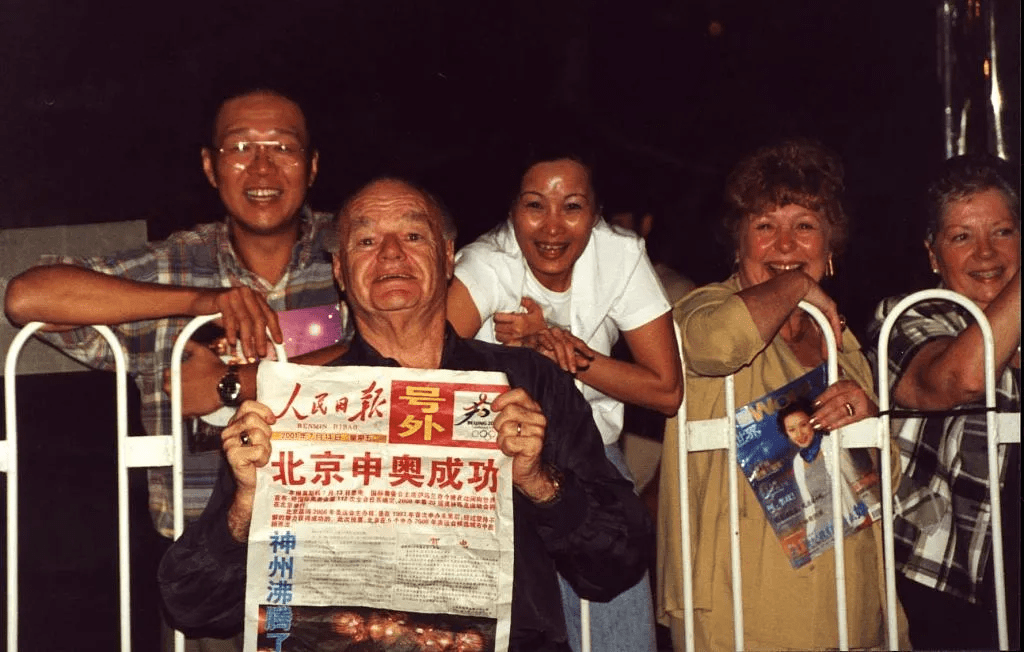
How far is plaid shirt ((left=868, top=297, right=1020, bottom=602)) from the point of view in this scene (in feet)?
11.3

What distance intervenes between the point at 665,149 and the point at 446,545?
5366mm

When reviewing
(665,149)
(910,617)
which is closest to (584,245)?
(910,617)

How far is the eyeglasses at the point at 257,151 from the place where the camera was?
3.70m

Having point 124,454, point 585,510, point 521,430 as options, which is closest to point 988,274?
point 585,510

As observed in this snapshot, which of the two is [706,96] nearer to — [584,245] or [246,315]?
[584,245]

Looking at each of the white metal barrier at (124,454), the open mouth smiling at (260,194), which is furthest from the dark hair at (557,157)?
the white metal barrier at (124,454)

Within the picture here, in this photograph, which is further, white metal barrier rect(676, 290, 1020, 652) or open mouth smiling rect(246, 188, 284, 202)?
open mouth smiling rect(246, 188, 284, 202)

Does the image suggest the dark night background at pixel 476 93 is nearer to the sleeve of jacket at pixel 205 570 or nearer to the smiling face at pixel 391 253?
the smiling face at pixel 391 253

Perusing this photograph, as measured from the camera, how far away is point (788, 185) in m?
3.87

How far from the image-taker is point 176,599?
113 inches

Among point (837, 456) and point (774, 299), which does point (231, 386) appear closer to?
point (774, 299)

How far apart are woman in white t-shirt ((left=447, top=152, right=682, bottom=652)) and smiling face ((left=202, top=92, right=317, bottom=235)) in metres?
0.54

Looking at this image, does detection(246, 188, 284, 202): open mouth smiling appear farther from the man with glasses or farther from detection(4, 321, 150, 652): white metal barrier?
detection(4, 321, 150, 652): white metal barrier

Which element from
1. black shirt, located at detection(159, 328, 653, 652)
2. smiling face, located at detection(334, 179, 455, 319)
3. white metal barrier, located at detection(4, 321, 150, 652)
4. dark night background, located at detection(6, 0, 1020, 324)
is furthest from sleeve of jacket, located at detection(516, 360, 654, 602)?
dark night background, located at detection(6, 0, 1020, 324)
